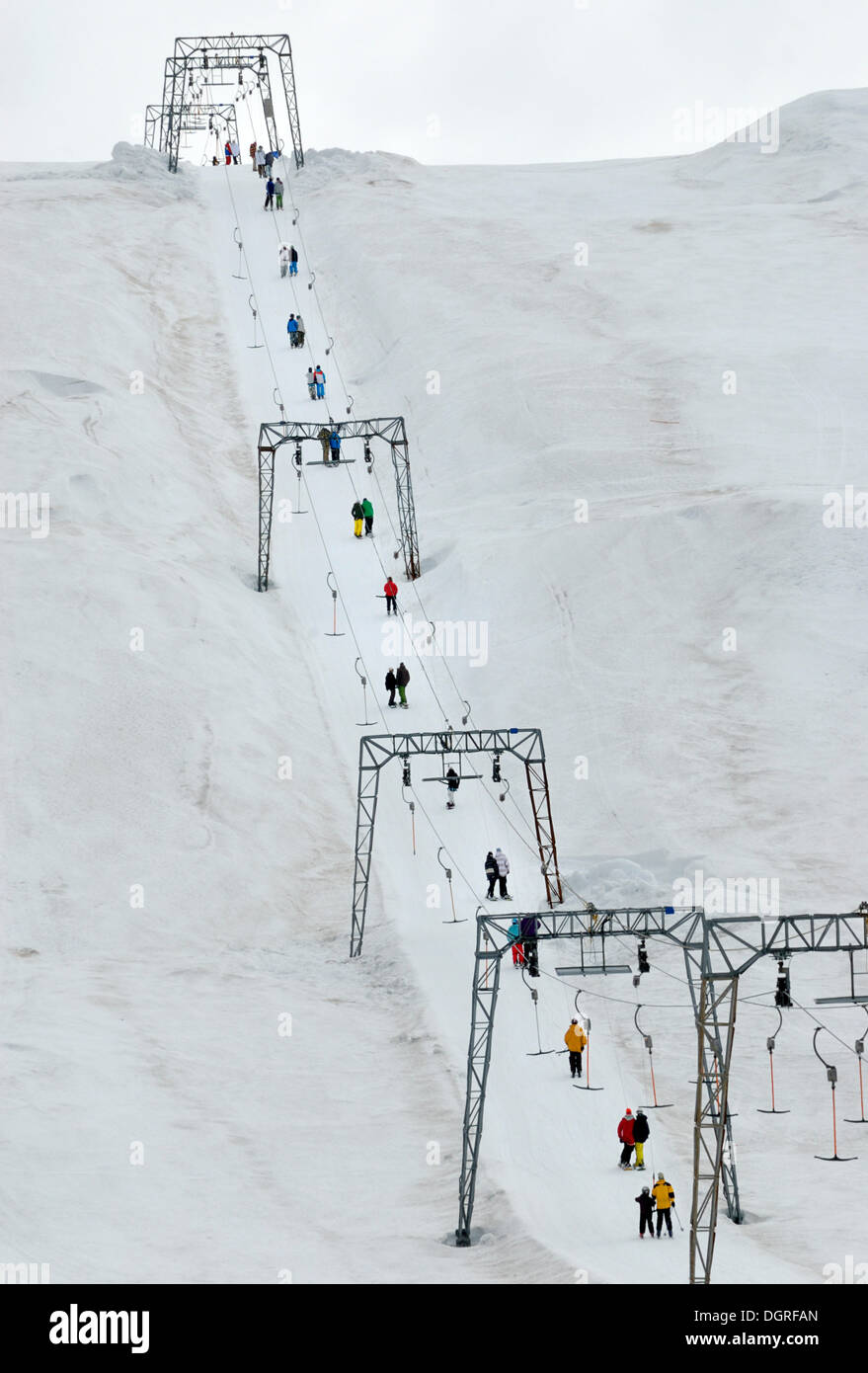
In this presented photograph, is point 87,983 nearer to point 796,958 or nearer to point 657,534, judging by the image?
point 796,958

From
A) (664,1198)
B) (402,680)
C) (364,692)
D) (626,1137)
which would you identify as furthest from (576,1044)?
(364,692)

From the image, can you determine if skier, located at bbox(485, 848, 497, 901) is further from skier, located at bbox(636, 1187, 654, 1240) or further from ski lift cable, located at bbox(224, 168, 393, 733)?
skier, located at bbox(636, 1187, 654, 1240)

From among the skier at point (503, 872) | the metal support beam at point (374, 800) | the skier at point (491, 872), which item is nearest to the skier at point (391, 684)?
the metal support beam at point (374, 800)

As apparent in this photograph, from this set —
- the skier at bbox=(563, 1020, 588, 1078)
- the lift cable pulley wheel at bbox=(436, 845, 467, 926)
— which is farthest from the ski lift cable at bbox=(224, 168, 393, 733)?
the skier at bbox=(563, 1020, 588, 1078)

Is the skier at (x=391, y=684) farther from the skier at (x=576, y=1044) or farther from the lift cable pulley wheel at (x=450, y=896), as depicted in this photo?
the skier at (x=576, y=1044)

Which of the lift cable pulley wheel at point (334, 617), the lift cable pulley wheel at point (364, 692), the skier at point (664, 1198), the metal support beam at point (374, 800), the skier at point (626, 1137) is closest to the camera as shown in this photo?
the skier at point (664, 1198)
